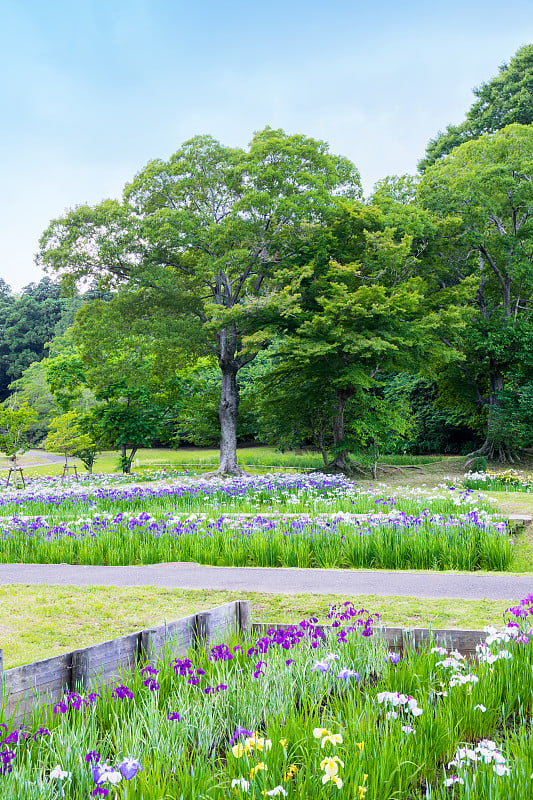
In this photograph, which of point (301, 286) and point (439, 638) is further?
point (301, 286)

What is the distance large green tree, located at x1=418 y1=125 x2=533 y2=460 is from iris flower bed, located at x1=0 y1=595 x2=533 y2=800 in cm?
1619

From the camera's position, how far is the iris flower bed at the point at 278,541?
22.3 feet

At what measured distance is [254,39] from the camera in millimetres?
12672

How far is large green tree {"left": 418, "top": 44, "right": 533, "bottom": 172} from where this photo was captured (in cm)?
2862

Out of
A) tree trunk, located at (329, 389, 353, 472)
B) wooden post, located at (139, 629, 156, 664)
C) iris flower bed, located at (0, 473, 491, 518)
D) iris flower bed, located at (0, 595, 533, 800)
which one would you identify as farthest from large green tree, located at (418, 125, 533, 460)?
wooden post, located at (139, 629, 156, 664)

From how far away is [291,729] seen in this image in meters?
2.29

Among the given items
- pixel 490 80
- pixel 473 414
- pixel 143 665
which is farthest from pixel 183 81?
pixel 490 80

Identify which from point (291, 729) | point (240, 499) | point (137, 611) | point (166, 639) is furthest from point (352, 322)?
point (291, 729)

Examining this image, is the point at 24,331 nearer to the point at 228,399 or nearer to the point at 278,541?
the point at 228,399

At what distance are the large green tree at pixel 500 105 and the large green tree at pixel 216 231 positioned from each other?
13723mm

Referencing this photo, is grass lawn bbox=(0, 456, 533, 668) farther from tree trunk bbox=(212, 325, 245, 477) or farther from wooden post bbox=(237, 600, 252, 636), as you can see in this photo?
tree trunk bbox=(212, 325, 245, 477)

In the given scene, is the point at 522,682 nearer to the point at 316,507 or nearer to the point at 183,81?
the point at 316,507

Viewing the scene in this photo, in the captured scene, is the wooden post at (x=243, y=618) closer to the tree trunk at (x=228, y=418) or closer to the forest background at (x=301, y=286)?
the forest background at (x=301, y=286)

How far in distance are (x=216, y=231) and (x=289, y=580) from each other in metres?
13.3
